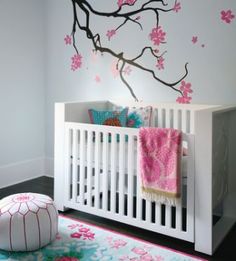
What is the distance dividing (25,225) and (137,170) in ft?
2.51

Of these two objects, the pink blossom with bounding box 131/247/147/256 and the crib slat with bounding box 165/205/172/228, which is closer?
the pink blossom with bounding box 131/247/147/256

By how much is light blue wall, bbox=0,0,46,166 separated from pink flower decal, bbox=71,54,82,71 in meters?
0.41

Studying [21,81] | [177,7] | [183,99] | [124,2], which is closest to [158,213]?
[183,99]

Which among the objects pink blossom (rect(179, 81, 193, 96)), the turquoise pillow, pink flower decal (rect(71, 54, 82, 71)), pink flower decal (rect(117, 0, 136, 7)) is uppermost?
pink flower decal (rect(117, 0, 136, 7))

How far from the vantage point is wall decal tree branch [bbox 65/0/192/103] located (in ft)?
8.95

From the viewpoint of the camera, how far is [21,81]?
3.35m

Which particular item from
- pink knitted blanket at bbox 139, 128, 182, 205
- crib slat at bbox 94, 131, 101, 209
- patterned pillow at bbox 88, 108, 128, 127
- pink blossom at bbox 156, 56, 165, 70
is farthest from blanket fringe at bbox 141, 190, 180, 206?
pink blossom at bbox 156, 56, 165, 70

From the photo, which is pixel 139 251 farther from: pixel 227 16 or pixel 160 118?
pixel 227 16

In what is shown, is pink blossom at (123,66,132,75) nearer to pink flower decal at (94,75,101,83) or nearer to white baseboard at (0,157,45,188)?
pink flower decal at (94,75,101,83)

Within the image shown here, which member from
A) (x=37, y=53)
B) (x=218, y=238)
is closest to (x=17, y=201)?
(x=218, y=238)

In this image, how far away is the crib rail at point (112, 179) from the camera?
207cm

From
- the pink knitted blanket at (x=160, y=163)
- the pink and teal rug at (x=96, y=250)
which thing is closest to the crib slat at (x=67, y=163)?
the pink and teal rug at (x=96, y=250)

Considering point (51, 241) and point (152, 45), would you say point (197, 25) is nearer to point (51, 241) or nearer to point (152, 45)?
point (152, 45)

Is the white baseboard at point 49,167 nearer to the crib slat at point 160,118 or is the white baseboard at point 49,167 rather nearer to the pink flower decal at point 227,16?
the crib slat at point 160,118
